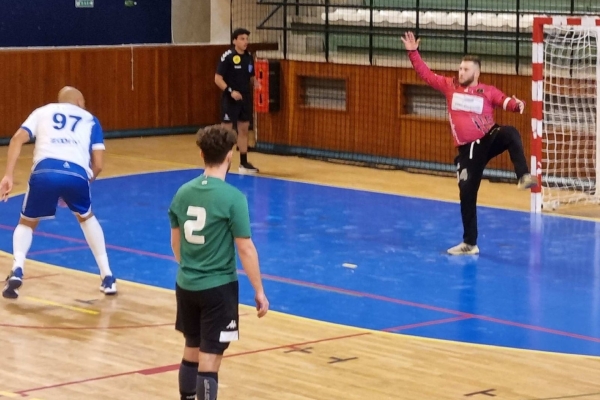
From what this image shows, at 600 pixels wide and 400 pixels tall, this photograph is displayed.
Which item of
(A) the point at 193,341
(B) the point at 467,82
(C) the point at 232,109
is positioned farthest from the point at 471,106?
(A) the point at 193,341

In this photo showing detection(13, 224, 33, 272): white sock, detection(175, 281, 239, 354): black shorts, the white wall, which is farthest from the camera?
the white wall

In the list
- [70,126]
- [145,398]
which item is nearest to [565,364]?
[145,398]

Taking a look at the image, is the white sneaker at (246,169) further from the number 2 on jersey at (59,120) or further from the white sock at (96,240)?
the number 2 on jersey at (59,120)

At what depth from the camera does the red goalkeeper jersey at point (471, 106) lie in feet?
39.7

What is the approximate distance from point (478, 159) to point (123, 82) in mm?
10992

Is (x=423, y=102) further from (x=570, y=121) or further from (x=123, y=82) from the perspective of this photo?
(x=123, y=82)

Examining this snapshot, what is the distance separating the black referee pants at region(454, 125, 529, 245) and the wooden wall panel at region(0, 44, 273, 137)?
10637mm

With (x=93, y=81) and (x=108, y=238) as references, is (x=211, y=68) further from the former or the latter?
(x=108, y=238)

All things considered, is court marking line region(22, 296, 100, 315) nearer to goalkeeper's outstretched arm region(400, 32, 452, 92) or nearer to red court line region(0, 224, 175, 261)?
red court line region(0, 224, 175, 261)

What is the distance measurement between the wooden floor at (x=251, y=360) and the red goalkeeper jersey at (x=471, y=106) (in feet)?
11.2

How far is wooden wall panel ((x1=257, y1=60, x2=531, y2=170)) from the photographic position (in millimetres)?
17453

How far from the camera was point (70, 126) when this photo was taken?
10.1 m

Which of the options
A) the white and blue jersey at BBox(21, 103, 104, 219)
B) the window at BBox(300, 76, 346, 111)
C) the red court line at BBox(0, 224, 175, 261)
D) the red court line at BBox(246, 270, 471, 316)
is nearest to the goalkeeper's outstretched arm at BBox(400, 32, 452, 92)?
the red court line at BBox(246, 270, 471, 316)

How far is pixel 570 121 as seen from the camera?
16125 mm
